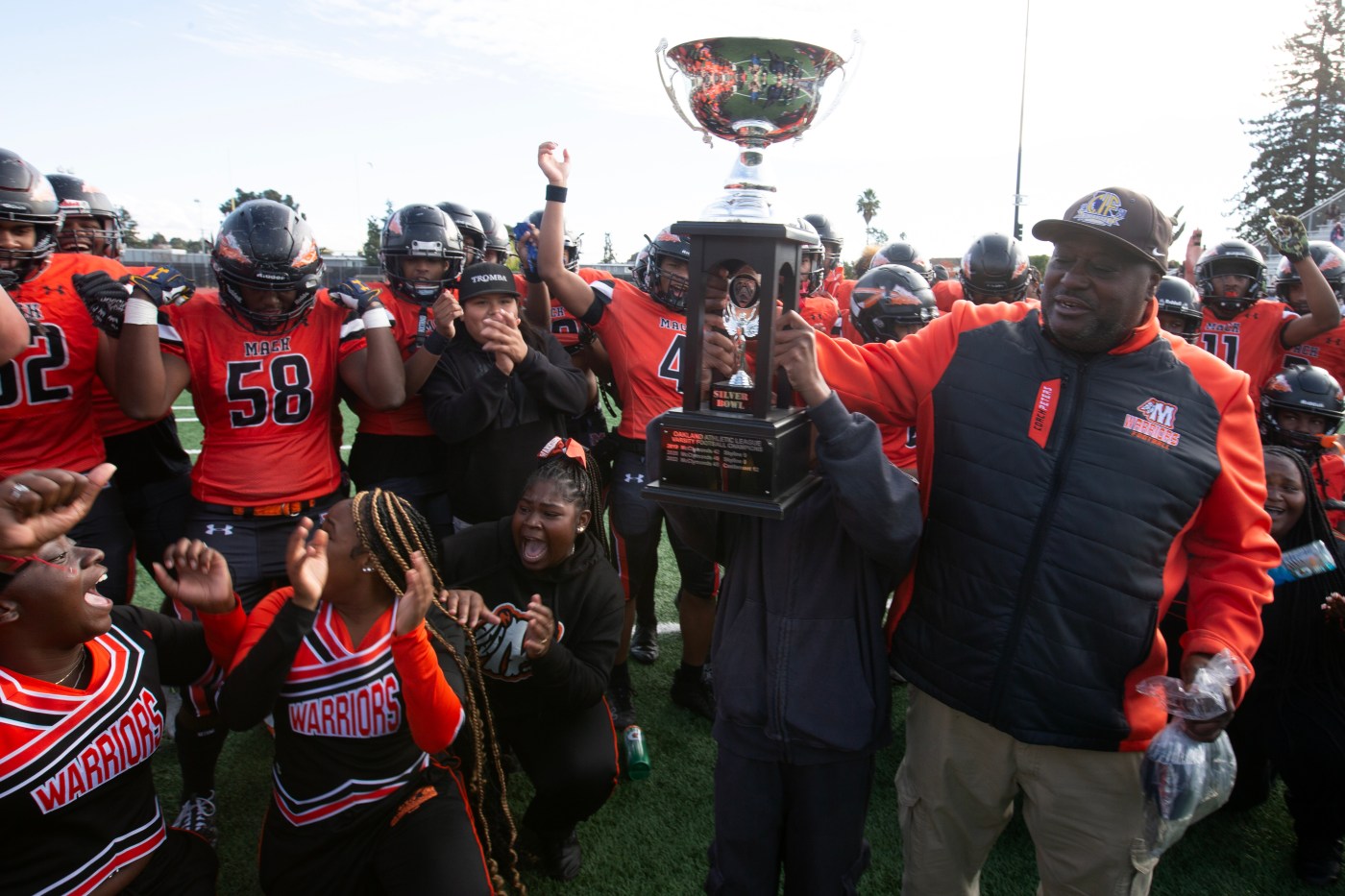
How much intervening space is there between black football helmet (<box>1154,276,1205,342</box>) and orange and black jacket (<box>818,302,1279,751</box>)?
3.13 meters

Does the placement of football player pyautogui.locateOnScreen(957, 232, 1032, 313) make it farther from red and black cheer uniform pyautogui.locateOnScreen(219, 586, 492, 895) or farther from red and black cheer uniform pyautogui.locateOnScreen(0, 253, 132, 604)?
red and black cheer uniform pyautogui.locateOnScreen(0, 253, 132, 604)

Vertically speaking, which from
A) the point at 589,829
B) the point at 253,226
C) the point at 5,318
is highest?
the point at 253,226

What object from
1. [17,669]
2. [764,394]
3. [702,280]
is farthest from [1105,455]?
[17,669]

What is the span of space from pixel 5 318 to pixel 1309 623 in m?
4.78

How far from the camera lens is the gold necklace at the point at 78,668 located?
2.30 meters

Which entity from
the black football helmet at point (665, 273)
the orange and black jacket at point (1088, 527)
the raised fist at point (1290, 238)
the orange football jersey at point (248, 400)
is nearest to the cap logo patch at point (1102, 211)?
the orange and black jacket at point (1088, 527)

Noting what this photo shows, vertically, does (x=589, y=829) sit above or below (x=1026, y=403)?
below

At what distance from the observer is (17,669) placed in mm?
2232

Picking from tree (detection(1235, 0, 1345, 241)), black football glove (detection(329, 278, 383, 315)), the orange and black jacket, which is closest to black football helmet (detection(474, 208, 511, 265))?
black football glove (detection(329, 278, 383, 315))

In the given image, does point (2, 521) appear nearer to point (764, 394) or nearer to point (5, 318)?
point (5, 318)

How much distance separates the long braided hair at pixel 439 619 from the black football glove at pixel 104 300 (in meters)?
1.35

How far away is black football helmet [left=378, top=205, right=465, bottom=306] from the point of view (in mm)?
3990

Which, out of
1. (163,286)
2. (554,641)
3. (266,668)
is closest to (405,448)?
(163,286)

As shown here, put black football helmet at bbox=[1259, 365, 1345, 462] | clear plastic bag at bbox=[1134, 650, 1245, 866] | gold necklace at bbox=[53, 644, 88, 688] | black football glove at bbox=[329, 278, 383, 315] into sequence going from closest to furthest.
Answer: clear plastic bag at bbox=[1134, 650, 1245, 866]
gold necklace at bbox=[53, 644, 88, 688]
black football glove at bbox=[329, 278, 383, 315]
black football helmet at bbox=[1259, 365, 1345, 462]
